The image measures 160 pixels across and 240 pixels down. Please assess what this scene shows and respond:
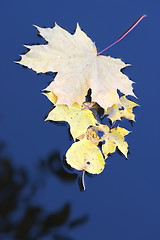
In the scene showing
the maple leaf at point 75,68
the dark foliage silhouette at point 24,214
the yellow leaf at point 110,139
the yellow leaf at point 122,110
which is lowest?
the dark foliage silhouette at point 24,214

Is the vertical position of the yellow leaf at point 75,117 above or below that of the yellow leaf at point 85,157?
above

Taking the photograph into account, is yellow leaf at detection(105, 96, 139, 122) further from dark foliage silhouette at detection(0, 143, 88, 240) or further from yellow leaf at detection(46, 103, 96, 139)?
dark foliage silhouette at detection(0, 143, 88, 240)

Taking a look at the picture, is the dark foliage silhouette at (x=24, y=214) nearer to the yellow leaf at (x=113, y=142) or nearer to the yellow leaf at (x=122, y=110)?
the yellow leaf at (x=113, y=142)

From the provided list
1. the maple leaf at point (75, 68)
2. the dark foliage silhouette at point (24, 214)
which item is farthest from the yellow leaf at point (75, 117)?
the dark foliage silhouette at point (24, 214)

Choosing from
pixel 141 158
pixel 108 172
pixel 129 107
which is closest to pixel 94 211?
pixel 108 172

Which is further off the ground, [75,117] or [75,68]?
[75,68]

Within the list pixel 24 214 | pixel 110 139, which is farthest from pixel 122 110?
pixel 24 214

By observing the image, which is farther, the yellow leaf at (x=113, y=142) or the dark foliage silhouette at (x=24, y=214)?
the yellow leaf at (x=113, y=142)

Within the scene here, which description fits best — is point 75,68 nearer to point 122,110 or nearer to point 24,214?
point 122,110
